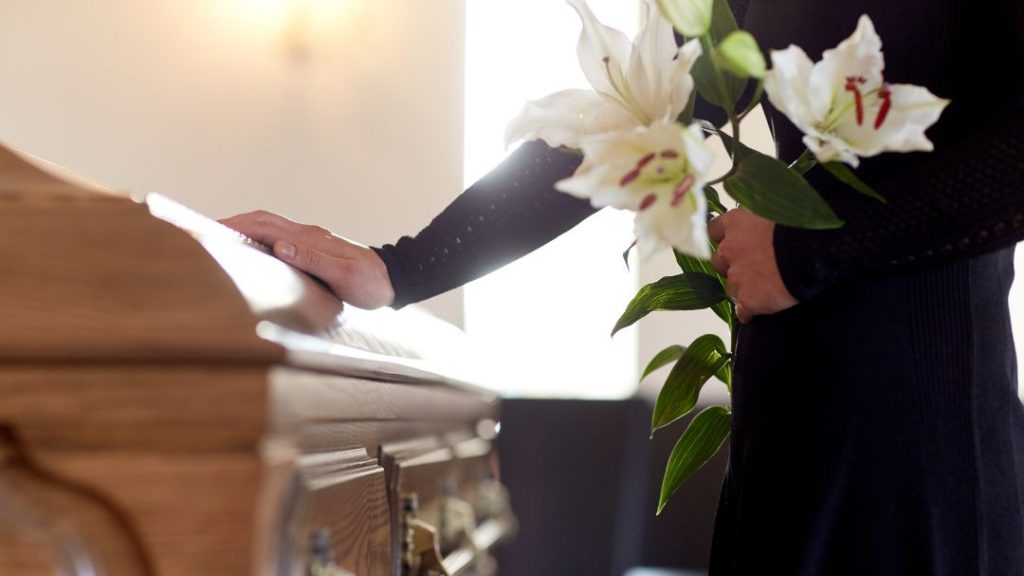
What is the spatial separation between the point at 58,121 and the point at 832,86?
3.22m

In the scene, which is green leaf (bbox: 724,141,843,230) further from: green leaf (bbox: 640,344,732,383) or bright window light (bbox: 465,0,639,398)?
bright window light (bbox: 465,0,639,398)

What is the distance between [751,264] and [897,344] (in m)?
0.12

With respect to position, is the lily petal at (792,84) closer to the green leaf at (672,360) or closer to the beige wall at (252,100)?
the green leaf at (672,360)

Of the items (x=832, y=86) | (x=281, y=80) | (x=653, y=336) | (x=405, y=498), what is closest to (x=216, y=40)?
(x=281, y=80)

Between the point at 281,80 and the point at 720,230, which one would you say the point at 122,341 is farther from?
the point at 281,80

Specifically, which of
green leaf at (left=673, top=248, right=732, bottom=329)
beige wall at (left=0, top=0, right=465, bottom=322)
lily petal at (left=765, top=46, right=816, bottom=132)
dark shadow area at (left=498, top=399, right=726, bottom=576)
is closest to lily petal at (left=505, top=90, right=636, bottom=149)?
lily petal at (left=765, top=46, right=816, bottom=132)

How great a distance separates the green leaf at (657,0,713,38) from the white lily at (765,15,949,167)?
5 cm

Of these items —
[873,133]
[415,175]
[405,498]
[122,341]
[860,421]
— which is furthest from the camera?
[415,175]

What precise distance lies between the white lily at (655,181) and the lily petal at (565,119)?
0.36 feet

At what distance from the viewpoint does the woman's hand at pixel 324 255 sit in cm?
89

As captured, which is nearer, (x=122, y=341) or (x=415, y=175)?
(x=122, y=341)

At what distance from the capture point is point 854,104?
0.64 metres

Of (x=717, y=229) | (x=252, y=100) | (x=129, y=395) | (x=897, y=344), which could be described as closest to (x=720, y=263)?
(x=717, y=229)

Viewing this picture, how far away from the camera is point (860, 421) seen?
2.68 ft
